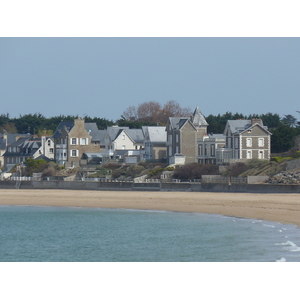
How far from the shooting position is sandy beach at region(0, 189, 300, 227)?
29.9m

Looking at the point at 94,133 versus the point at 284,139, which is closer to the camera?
the point at 284,139

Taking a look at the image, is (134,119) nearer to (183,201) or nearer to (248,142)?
(248,142)

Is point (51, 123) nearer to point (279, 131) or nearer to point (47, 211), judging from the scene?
point (279, 131)

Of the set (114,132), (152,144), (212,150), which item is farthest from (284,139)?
(114,132)

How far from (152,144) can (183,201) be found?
85.1ft

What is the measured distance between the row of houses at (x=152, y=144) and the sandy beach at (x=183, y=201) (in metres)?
13.2

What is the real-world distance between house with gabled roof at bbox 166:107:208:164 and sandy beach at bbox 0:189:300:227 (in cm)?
1274

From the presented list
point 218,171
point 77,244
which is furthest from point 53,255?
point 218,171

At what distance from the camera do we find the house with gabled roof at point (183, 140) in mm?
58219

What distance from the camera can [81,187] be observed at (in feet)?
167

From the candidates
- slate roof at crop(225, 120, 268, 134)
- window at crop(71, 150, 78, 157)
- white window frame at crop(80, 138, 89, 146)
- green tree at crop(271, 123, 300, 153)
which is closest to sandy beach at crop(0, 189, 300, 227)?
slate roof at crop(225, 120, 268, 134)

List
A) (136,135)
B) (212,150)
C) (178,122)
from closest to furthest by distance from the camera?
(212,150) < (178,122) < (136,135)

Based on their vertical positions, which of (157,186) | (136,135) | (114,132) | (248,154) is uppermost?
(114,132)

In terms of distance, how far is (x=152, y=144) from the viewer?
63.1m
